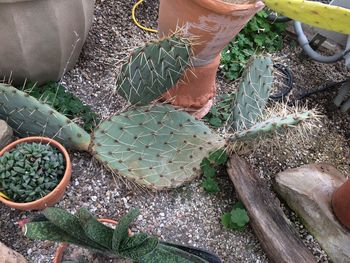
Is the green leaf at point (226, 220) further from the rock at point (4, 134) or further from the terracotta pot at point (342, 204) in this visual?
the rock at point (4, 134)

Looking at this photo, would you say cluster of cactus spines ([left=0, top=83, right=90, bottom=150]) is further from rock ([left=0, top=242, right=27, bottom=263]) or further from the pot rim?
the pot rim

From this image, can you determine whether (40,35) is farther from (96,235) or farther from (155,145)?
(96,235)

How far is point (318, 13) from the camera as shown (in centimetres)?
108

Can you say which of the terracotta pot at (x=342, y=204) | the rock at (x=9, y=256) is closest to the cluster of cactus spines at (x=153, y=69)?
the rock at (x=9, y=256)

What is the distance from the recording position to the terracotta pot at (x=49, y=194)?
146 centimetres

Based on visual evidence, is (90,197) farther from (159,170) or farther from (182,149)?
(182,149)

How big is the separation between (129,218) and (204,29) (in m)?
0.71

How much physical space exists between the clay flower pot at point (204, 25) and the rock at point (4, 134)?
660mm

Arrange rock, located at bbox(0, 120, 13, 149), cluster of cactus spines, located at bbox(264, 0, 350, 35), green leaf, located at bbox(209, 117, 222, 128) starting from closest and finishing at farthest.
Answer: cluster of cactus spines, located at bbox(264, 0, 350, 35)
rock, located at bbox(0, 120, 13, 149)
green leaf, located at bbox(209, 117, 222, 128)

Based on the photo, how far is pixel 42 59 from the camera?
1.71m

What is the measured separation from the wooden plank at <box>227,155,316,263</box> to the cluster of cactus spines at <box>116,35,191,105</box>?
0.45 m

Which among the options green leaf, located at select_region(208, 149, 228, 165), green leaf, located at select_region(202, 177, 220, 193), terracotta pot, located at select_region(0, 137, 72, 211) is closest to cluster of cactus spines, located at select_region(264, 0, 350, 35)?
green leaf, located at select_region(208, 149, 228, 165)

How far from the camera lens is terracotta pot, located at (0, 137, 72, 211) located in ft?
4.78

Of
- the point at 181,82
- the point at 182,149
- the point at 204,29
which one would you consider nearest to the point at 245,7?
the point at 204,29
